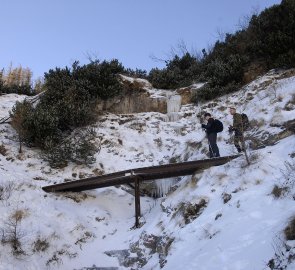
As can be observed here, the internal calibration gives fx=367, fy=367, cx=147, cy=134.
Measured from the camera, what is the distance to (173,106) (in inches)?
685

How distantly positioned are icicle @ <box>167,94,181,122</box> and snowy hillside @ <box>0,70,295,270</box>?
1289 millimetres

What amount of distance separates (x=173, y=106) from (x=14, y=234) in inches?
416

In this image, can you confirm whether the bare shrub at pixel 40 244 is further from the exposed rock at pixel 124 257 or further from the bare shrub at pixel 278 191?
the bare shrub at pixel 278 191

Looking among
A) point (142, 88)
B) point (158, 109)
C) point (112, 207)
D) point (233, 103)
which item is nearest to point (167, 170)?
point (112, 207)

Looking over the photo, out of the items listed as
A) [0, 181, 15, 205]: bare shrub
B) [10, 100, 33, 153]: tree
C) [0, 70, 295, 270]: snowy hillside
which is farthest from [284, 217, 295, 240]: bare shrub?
[10, 100, 33, 153]: tree

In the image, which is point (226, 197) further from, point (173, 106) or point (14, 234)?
point (173, 106)

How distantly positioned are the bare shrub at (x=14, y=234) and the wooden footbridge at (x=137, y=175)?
2.17m

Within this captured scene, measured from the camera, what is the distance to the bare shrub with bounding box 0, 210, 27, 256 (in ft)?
27.3

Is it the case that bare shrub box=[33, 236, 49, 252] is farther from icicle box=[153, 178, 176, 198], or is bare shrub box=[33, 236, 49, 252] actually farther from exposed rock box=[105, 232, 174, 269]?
icicle box=[153, 178, 176, 198]

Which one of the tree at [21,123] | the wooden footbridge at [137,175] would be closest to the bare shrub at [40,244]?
the wooden footbridge at [137,175]

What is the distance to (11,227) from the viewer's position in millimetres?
8820

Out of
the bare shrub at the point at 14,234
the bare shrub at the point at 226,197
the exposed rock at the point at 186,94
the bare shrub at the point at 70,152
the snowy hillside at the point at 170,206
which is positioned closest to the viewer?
the snowy hillside at the point at 170,206

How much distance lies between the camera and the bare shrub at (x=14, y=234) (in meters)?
8.31

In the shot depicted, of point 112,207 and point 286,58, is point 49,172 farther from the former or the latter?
point 286,58
